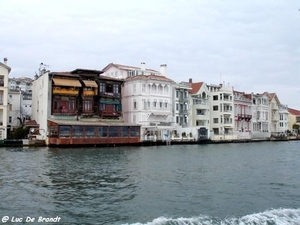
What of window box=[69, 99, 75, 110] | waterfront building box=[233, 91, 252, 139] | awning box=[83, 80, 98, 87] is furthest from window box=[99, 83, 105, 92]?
waterfront building box=[233, 91, 252, 139]

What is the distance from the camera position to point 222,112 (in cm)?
8194

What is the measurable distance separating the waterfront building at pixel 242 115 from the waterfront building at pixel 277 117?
11324 mm

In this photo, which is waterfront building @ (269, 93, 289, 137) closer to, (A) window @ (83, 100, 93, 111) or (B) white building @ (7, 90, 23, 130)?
(A) window @ (83, 100, 93, 111)

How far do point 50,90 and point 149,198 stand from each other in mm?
44951

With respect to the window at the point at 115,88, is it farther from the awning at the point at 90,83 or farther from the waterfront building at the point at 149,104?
the awning at the point at 90,83

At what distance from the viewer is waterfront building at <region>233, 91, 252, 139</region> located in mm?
87137

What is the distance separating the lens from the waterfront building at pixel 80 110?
53.1 metres

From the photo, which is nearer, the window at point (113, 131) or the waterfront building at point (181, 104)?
the window at point (113, 131)

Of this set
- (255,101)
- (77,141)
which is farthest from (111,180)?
(255,101)

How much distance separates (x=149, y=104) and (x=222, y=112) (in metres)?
22.7

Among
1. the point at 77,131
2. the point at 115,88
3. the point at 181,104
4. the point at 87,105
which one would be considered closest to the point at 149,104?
the point at 115,88

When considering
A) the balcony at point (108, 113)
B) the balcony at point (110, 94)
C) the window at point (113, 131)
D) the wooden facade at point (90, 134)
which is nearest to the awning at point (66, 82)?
the balcony at point (110, 94)

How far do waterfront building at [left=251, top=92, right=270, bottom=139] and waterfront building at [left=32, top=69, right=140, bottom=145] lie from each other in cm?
4441

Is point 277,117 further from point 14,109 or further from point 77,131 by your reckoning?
point 14,109
